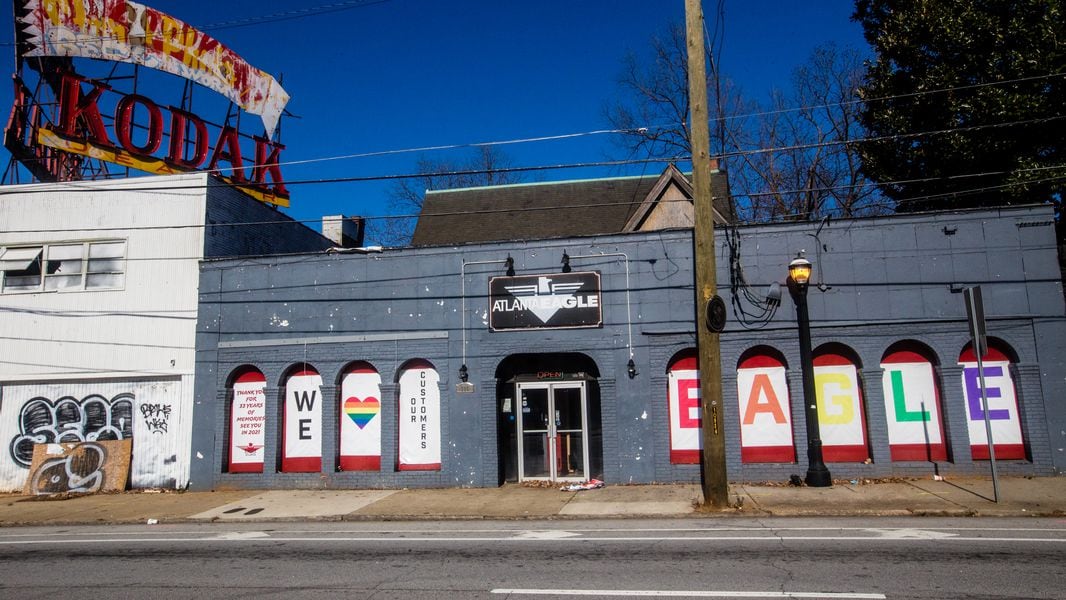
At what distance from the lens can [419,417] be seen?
15227 mm

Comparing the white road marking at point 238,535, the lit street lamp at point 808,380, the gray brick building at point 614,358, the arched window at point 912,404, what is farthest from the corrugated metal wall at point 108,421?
the arched window at point 912,404

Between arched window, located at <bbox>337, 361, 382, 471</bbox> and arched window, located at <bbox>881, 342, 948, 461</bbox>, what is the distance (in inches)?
403

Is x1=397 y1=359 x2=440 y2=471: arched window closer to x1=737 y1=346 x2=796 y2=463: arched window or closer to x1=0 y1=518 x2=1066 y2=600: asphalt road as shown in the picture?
x1=0 y1=518 x2=1066 y2=600: asphalt road

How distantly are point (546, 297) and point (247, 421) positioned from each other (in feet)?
23.6

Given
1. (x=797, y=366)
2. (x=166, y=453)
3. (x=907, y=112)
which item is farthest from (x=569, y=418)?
(x=907, y=112)

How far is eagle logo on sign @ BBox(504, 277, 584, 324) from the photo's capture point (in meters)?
14.9

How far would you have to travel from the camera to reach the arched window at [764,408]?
1402 centimetres

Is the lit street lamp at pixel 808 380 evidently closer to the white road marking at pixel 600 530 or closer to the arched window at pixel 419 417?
the white road marking at pixel 600 530

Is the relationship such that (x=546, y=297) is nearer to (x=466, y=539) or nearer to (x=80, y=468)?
(x=466, y=539)

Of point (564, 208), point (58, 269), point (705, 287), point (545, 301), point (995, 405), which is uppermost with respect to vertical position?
point (564, 208)

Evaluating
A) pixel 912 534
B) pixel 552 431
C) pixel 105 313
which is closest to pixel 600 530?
pixel 912 534

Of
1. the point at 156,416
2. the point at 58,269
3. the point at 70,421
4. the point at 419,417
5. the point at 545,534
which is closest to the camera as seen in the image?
the point at 545,534

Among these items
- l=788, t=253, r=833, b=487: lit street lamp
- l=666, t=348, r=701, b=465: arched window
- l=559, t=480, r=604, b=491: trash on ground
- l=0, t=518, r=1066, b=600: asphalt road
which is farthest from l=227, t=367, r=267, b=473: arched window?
l=788, t=253, r=833, b=487: lit street lamp

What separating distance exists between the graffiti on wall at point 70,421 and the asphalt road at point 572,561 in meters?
5.67
